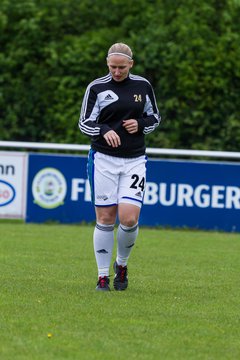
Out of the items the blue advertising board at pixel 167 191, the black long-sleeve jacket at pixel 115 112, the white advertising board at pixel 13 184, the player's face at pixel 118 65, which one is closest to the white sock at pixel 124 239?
the black long-sleeve jacket at pixel 115 112

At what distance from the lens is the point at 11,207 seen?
17203mm

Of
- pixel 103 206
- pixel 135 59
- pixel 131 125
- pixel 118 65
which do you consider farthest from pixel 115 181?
pixel 135 59

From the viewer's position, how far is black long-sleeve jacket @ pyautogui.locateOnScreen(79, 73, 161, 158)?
29.8ft

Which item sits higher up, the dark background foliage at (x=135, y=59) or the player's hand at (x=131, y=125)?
the player's hand at (x=131, y=125)

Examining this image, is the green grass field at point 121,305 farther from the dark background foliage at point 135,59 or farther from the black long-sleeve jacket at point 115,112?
the dark background foliage at point 135,59

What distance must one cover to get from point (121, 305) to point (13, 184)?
9.01m

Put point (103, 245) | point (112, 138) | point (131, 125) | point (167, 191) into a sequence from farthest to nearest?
point (167, 191) < point (103, 245) < point (131, 125) < point (112, 138)

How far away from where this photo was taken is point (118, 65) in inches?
353

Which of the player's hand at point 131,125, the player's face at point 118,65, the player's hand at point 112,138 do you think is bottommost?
the player's hand at point 112,138

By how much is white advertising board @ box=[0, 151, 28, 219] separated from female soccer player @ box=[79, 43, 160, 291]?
8.01 metres

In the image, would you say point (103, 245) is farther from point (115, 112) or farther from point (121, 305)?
point (115, 112)

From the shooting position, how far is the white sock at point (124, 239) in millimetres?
9266

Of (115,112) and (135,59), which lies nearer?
(115,112)

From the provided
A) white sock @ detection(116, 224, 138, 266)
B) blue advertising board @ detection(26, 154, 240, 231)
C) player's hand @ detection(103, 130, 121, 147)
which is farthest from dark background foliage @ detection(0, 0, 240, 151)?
player's hand @ detection(103, 130, 121, 147)
